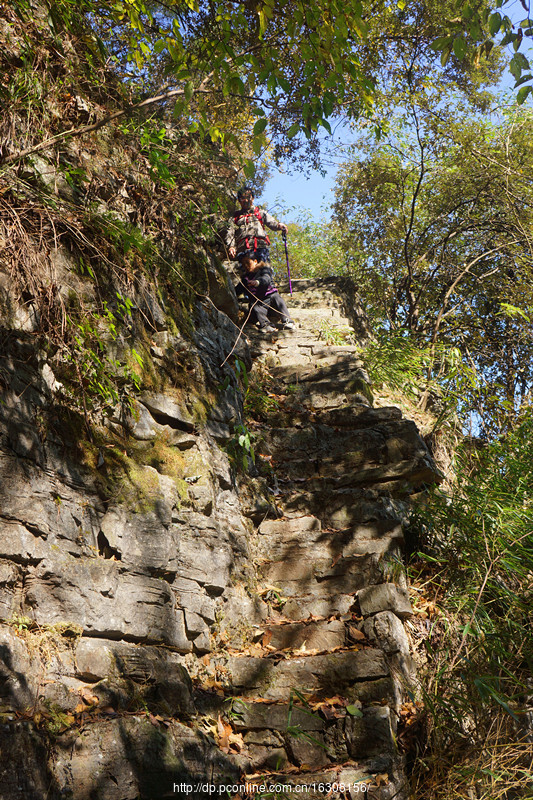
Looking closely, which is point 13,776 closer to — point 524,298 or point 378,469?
point 378,469

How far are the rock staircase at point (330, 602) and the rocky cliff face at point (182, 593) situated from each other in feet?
0.05

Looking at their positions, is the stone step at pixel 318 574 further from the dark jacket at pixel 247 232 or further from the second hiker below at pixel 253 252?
Answer: the dark jacket at pixel 247 232

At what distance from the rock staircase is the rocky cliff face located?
0.01 metres

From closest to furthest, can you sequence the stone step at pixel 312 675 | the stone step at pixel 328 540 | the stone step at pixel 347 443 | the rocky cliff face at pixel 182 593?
1. the rocky cliff face at pixel 182 593
2. the stone step at pixel 312 675
3. the stone step at pixel 328 540
4. the stone step at pixel 347 443

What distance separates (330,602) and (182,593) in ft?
4.24

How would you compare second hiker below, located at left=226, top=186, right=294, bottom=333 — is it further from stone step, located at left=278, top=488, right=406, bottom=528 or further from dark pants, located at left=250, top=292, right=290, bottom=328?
stone step, located at left=278, top=488, right=406, bottom=528

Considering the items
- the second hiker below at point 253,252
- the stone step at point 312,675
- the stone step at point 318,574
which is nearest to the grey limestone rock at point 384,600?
the stone step at point 318,574

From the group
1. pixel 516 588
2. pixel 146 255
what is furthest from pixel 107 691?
pixel 146 255

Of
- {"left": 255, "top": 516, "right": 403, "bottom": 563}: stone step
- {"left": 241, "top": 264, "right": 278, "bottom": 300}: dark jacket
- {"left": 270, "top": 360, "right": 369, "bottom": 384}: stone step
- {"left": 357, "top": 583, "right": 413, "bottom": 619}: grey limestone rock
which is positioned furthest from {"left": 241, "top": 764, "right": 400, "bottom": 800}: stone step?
{"left": 241, "top": 264, "right": 278, "bottom": 300}: dark jacket

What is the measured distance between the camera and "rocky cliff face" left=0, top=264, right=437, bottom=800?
2.88 meters

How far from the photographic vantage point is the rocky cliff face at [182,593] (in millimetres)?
2885

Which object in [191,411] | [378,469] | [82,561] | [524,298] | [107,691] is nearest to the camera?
[107,691]

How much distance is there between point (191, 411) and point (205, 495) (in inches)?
31.2

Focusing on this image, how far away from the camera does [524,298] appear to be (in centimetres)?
1100
